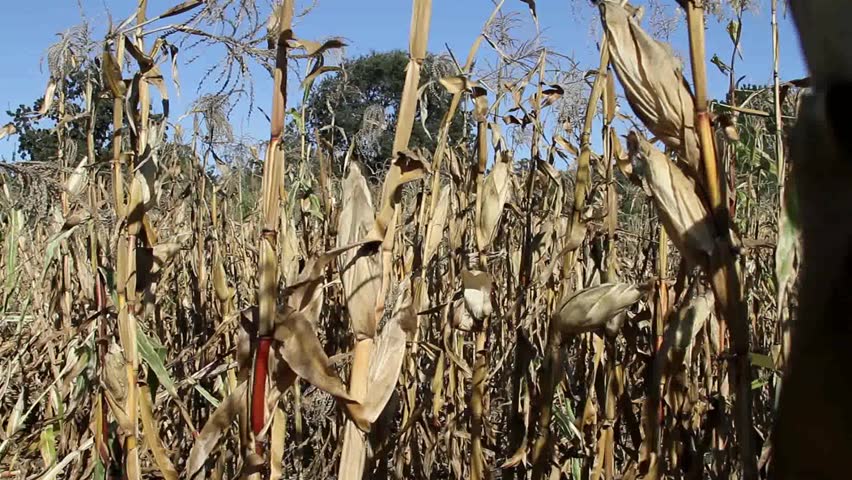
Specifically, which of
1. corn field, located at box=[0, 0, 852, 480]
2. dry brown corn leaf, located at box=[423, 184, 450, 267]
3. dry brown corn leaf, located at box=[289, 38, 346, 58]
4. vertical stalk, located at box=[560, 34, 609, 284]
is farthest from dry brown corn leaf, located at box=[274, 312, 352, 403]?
dry brown corn leaf, located at box=[423, 184, 450, 267]

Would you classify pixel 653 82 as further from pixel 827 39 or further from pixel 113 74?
pixel 113 74

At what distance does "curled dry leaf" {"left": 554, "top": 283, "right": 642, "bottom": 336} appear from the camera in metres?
1.12

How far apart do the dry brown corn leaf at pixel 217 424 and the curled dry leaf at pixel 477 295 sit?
0.46 meters

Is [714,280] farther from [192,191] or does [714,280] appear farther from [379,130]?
[192,191]

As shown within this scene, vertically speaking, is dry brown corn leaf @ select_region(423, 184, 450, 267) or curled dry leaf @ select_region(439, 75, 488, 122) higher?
curled dry leaf @ select_region(439, 75, 488, 122)

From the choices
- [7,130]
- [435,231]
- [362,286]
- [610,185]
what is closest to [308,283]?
[362,286]

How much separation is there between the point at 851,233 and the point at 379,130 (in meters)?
2.28

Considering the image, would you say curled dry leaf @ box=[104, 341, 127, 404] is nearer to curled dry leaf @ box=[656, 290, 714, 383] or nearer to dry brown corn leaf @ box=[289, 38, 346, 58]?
dry brown corn leaf @ box=[289, 38, 346, 58]

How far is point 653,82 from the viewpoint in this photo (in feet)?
2.69

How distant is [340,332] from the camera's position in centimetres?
205

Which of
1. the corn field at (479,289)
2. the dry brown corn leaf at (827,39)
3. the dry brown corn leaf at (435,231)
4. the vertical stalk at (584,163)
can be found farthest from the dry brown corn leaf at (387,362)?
the dry brown corn leaf at (827,39)

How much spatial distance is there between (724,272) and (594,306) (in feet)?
1.32

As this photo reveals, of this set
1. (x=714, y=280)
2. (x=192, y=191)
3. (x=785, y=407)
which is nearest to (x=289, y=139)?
(x=192, y=191)

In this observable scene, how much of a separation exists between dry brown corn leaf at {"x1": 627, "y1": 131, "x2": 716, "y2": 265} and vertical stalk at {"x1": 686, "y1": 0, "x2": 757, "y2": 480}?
0.02 meters
